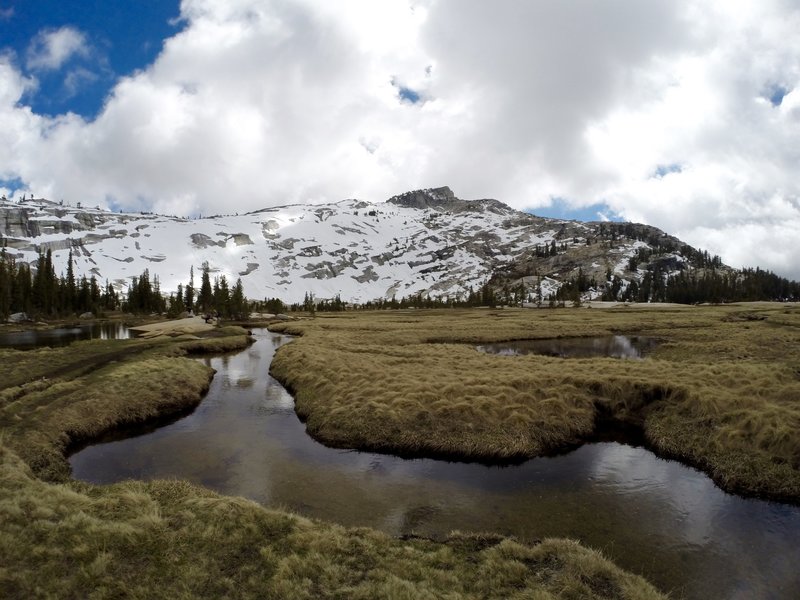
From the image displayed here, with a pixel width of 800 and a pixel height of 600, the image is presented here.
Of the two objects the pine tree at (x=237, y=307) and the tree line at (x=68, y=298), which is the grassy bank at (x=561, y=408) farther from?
the tree line at (x=68, y=298)

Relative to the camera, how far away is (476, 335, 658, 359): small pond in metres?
47.6

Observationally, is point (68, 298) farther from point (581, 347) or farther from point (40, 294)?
point (581, 347)

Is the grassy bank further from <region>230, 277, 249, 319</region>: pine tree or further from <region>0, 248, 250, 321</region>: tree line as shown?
<region>0, 248, 250, 321</region>: tree line

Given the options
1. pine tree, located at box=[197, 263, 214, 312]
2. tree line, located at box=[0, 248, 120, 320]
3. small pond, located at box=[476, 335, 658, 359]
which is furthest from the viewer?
pine tree, located at box=[197, 263, 214, 312]

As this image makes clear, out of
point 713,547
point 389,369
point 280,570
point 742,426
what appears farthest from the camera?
point 389,369

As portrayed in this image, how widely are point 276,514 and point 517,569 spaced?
7.38m

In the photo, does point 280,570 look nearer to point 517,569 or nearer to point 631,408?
point 517,569

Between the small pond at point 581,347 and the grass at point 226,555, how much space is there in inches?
1413

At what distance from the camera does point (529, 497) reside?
1623 cm

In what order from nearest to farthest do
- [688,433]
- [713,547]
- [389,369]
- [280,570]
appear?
[280,570]
[713,547]
[688,433]
[389,369]

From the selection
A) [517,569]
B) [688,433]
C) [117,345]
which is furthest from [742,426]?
[117,345]

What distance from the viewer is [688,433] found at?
20906mm

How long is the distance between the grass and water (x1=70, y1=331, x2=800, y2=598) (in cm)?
217

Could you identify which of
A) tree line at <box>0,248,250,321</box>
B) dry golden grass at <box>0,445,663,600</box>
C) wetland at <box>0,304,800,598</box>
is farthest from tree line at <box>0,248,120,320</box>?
dry golden grass at <box>0,445,663,600</box>
